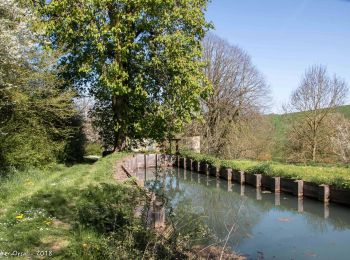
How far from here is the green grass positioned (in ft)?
19.4

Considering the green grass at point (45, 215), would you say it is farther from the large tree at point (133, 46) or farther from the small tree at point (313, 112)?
the small tree at point (313, 112)

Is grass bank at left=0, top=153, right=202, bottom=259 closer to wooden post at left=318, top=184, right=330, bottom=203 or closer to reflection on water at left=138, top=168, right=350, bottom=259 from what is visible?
reflection on water at left=138, top=168, right=350, bottom=259

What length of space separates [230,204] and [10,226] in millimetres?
9814

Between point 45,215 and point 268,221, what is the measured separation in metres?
7.40

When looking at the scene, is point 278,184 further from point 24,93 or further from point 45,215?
point 45,215

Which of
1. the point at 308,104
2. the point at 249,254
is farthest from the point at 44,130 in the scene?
the point at 308,104

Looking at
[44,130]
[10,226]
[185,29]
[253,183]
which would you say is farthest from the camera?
[185,29]

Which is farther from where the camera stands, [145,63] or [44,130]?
[145,63]

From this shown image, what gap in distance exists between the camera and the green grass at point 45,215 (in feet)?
19.4

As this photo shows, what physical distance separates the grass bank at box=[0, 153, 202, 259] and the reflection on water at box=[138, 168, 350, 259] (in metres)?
0.91

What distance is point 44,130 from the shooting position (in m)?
15.0

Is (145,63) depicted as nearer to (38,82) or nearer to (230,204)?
(38,82)

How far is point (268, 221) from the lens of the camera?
12.3 meters

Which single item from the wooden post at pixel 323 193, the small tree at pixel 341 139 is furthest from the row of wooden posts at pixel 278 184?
the small tree at pixel 341 139
